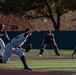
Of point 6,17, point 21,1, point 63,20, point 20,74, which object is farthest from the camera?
point 63,20

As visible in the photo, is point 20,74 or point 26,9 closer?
point 20,74

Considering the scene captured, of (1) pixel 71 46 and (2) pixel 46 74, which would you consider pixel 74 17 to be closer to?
(1) pixel 71 46

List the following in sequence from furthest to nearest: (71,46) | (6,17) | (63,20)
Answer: (63,20)
(6,17)
(71,46)

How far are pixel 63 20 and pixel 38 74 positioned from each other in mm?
43074

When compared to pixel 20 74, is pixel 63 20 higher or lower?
lower

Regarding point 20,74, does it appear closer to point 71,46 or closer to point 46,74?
point 46,74

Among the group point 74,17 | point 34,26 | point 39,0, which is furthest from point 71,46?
point 74,17

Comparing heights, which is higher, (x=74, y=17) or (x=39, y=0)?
(x=39, y=0)

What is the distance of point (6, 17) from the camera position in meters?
51.8

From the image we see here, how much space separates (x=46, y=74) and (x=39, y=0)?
33.0 meters

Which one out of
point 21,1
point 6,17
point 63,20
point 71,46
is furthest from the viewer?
point 63,20

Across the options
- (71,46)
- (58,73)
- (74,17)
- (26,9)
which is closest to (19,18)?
(26,9)

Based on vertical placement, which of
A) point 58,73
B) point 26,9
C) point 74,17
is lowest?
point 74,17

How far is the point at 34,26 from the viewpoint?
52.4 metres
